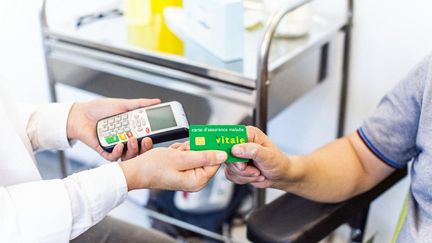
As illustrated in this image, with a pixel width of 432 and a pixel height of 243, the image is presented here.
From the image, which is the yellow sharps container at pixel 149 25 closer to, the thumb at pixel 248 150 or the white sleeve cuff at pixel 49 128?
the white sleeve cuff at pixel 49 128

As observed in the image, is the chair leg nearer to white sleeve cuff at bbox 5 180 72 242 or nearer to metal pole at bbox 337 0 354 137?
metal pole at bbox 337 0 354 137

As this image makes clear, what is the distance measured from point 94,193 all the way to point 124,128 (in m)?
0.17

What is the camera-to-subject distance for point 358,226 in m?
1.34

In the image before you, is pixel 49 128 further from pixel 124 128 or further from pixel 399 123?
pixel 399 123

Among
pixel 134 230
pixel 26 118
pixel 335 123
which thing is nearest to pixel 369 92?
pixel 335 123

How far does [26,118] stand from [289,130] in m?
0.91

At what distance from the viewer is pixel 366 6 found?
160 cm

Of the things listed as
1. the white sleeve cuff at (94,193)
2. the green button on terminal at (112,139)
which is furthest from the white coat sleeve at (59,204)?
the green button on terminal at (112,139)

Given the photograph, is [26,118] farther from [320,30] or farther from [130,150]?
[320,30]

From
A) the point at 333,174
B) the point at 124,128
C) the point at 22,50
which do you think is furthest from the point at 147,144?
the point at 22,50

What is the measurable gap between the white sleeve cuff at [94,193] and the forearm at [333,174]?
1.11 ft

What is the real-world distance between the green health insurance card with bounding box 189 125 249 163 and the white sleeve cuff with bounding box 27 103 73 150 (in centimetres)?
35

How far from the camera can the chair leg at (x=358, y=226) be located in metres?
1.32

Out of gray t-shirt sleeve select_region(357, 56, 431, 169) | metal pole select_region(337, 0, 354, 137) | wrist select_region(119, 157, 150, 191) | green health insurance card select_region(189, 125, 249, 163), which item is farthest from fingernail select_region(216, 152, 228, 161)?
metal pole select_region(337, 0, 354, 137)
